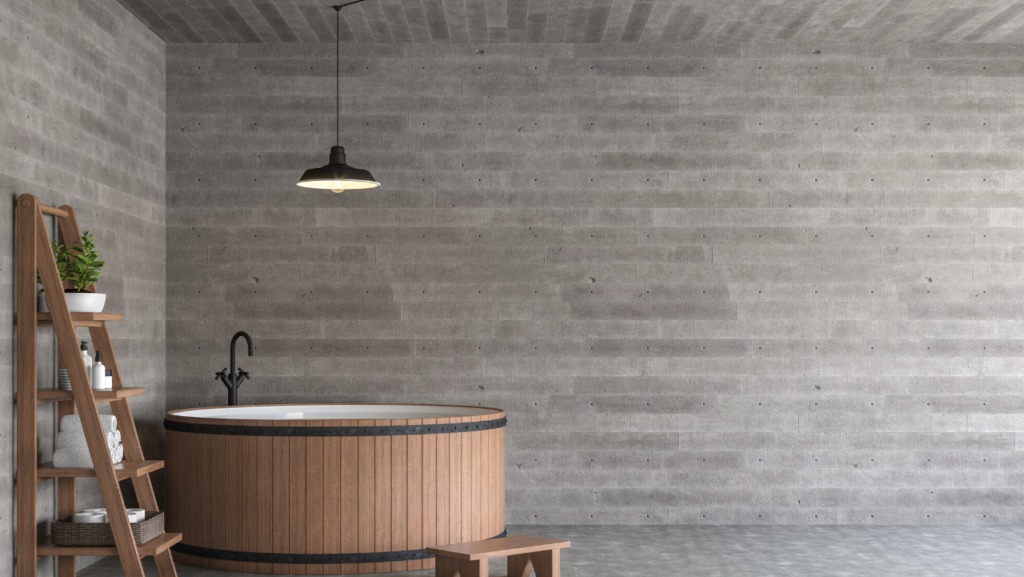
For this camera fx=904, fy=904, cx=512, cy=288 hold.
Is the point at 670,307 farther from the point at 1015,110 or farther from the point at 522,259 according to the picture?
the point at 1015,110

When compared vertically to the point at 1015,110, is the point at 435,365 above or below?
below

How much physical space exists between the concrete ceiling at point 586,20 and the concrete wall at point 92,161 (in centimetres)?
48

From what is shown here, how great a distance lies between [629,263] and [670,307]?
0.41 metres

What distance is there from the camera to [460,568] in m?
4.20

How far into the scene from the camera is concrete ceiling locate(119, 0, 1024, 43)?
5469mm

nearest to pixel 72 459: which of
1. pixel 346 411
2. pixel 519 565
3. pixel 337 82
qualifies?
pixel 346 411

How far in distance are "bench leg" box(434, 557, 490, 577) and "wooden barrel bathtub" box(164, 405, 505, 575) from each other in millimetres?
500

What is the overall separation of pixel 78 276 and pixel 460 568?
233cm

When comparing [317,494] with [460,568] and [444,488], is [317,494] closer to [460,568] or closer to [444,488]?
[444,488]

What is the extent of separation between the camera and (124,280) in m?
5.45

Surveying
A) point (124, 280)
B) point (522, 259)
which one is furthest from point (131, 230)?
point (522, 259)

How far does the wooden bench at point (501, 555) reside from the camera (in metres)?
4.05

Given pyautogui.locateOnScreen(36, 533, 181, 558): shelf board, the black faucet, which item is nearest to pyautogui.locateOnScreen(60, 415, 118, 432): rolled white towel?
pyautogui.locateOnScreen(36, 533, 181, 558): shelf board

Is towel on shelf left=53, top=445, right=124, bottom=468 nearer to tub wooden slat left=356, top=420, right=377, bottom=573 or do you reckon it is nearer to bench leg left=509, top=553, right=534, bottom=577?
tub wooden slat left=356, top=420, right=377, bottom=573
